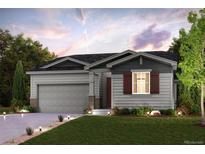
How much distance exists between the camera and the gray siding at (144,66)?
21.2 metres

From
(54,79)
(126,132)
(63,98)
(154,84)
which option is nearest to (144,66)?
(154,84)

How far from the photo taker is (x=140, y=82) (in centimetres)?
2141

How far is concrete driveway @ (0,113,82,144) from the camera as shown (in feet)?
50.6

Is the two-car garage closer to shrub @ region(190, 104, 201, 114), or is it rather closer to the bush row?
the bush row

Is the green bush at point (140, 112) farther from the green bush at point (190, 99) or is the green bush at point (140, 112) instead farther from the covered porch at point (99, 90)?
the covered porch at point (99, 90)

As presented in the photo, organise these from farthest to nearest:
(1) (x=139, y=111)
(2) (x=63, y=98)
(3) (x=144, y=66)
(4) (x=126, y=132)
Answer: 1. (2) (x=63, y=98)
2. (3) (x=144, y=66)
3. (1) (x=139, y=111)
4. (4) (x=126, y=132)

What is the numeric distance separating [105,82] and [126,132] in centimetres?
814

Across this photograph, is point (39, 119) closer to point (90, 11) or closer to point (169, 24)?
point (90, 11)

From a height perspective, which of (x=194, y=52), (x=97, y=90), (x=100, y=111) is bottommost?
(x=100, y=111)

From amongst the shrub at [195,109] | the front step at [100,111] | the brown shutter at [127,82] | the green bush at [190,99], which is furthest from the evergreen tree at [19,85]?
the shrub at [195,109]

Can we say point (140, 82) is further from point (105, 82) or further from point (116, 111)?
point (105, 82)

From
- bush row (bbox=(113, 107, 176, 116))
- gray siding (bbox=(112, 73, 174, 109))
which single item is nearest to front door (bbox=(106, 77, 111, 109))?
gray siding (bbox=(112, 73, 174, 109))

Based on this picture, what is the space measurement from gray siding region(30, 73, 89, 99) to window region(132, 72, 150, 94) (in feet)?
9.43
